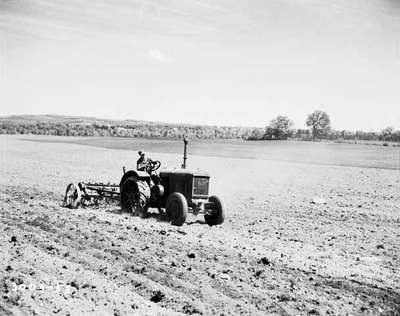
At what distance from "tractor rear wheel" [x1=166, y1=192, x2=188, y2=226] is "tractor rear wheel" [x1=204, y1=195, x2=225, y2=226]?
1.01 metres

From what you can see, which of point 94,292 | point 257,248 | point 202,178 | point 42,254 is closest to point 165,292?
point 94,292

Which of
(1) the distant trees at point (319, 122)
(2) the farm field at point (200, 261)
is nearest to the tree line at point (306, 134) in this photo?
(1) the distant trees at point (319, 122)

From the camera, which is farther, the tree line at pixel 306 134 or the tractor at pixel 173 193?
the tree line at pixel 306 134

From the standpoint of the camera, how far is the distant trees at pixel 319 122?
93.4 meters

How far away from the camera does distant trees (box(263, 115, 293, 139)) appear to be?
86.9 metres

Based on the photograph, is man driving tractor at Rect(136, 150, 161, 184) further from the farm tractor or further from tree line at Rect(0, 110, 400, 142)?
tree line at Rect(0, 110, 400, 142)

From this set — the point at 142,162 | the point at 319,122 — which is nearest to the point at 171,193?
the point at 142,162

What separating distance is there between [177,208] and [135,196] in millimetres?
1643

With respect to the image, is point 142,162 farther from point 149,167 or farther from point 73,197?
point 73,197

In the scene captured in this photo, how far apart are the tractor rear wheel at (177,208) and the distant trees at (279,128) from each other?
7522 cm

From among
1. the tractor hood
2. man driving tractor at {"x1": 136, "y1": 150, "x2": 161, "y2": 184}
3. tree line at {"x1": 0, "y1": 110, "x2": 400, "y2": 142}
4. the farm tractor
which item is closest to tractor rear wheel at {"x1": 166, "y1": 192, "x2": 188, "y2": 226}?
the farm tractor

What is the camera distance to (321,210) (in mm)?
16266

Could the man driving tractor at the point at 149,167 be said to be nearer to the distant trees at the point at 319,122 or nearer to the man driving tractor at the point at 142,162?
the man driving tractor at the point at 142,162

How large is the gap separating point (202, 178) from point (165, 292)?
5.98 metres
